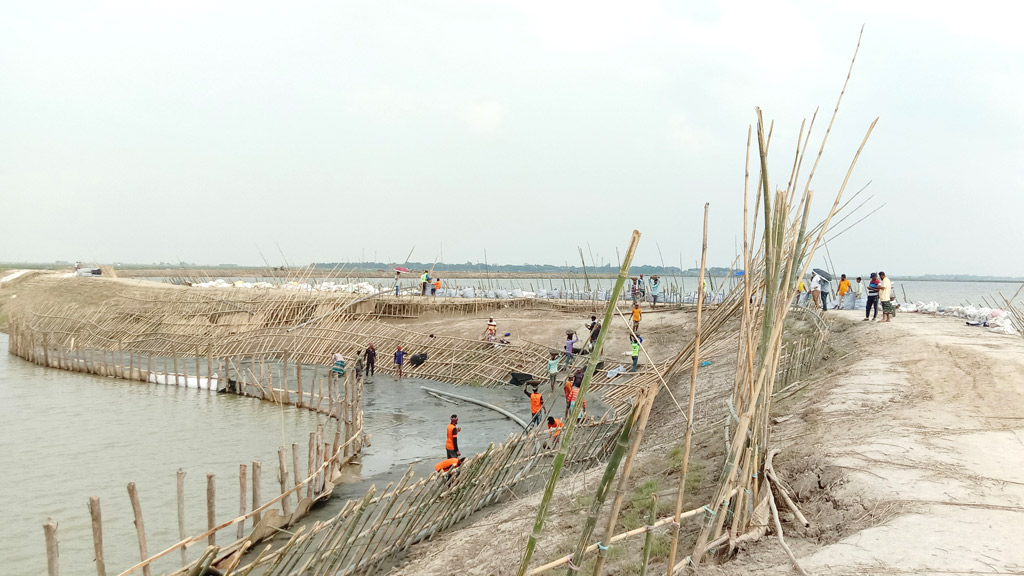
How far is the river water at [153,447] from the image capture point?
8758 mm

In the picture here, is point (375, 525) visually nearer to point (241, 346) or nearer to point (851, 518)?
point (851, 518)

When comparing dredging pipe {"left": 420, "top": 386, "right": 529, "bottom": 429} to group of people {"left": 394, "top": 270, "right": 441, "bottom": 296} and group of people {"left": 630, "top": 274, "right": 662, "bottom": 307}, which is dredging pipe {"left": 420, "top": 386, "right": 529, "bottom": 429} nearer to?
group of people {"left": 394, "top": 270, "right": 441, "bottom": 296}

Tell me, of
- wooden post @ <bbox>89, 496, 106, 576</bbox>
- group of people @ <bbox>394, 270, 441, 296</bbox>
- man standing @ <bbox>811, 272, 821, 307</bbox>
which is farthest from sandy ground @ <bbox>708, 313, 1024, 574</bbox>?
group of people @ <bbox>394, 270, 441, 296</bbox>

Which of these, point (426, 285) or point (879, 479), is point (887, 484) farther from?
point (426, 285)

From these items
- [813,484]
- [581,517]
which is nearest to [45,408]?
[581,517]

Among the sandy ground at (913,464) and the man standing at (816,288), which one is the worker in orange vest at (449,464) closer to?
the sandy ground at (913,464)

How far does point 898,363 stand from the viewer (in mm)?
10406

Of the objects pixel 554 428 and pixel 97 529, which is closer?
pixel 97 529

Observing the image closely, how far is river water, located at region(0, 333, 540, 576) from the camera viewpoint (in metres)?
8.76

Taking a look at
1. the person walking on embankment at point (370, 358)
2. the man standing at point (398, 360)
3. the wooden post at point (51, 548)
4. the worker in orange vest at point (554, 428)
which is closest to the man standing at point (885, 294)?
the worker in orange vest at point (554, 428)

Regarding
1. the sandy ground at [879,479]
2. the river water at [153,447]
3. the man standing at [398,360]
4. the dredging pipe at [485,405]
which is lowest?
the river water at [153,447]

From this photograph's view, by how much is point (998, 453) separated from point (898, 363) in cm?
467

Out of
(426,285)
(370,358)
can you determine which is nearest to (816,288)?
(370,358)

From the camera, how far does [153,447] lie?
12938mm
